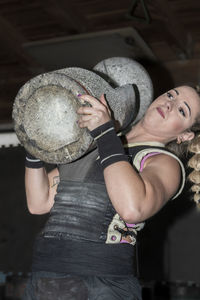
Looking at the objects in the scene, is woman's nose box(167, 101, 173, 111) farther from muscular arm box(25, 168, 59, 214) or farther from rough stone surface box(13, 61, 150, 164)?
muscular arm box(25, 168, 59, 214)

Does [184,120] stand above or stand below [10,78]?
above

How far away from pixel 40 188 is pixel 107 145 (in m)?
0.39

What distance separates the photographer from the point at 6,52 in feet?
13.8

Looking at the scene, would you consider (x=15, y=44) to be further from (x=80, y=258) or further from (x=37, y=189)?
(x=80, y=258)

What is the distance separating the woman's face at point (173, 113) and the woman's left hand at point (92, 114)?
11.4 inches

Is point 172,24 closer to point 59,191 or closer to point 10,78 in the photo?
point 10,78

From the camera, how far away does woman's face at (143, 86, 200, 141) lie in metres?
1.53

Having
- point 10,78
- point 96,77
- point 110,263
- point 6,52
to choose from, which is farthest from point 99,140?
point 10,78

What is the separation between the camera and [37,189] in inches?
62.1

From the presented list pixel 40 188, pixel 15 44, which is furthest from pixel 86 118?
pixel 15 44

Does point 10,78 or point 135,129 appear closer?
point 135,129

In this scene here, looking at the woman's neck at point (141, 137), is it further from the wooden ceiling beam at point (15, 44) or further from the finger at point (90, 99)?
the wooden ceiling beam at point (15, 44)

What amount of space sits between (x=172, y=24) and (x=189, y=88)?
2166mm

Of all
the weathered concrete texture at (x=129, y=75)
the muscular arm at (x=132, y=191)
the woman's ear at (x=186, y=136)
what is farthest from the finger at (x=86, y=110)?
the woman's ear at (x=186, y=136)
